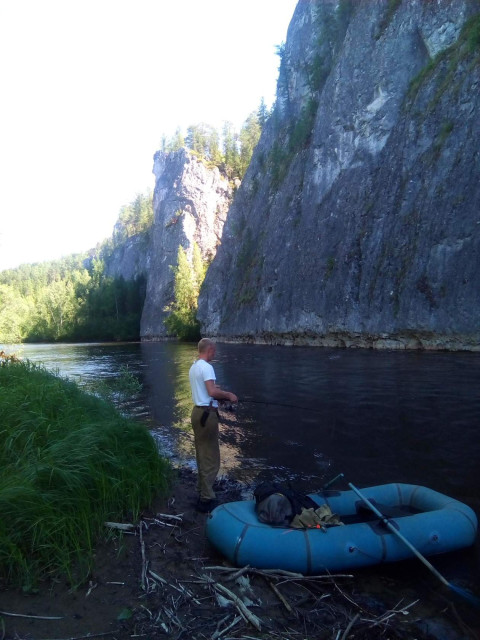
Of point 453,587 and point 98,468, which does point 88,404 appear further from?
point 453,587

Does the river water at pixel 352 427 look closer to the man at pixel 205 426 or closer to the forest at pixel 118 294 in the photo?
the man at pixel 205 426

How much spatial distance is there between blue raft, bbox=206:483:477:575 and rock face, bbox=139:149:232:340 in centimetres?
7182

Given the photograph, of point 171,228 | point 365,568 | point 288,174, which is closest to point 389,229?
point 288,174

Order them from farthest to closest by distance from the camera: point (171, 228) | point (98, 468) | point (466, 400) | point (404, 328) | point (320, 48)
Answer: point (171, 228)
point (320, 48)
point (404, 328)
point (466, 400)
point (98, 468)

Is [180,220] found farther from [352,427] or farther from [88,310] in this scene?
[352,427]

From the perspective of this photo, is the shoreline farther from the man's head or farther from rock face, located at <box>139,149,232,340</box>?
rock face, located at <box>139,149,232,340</box>

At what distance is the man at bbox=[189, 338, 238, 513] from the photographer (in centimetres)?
573

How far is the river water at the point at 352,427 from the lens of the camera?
290 inches

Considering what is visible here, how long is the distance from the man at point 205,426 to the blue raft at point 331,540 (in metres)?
0.78

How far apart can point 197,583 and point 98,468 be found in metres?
1.62

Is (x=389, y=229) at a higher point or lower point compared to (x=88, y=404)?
higher

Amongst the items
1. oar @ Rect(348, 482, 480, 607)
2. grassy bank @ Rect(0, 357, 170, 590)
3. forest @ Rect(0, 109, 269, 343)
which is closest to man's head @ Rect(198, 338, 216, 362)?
grassy bank @ Rect(0, 357, 170, 590)

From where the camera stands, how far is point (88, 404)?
7.55 meters

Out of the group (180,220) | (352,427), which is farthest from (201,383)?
(180,220)
